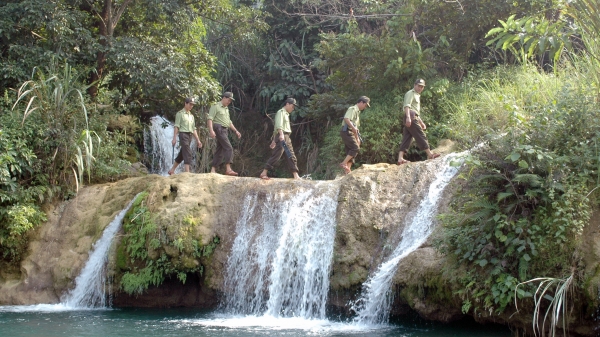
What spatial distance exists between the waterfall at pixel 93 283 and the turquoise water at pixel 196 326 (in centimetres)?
58

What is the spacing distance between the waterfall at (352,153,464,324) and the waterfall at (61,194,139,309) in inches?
167

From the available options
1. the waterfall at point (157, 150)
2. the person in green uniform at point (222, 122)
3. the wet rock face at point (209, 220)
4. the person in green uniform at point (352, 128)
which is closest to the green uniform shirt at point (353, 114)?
the person in green uniform at point (352, 128)

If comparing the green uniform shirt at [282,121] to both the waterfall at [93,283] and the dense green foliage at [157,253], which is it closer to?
the dense green foliage at [157,253]

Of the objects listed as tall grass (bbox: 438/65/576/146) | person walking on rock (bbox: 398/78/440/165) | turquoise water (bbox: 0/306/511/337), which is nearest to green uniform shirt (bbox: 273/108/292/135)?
person walking on rock (bbox: 398/78/440/165)

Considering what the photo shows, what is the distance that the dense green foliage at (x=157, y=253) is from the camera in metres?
10.5

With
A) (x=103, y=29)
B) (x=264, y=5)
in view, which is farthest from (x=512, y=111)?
(x=264, y=5)

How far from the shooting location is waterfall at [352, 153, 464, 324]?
9.02 meters

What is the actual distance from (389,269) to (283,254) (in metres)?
1.95

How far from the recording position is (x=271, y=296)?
33.3 feet

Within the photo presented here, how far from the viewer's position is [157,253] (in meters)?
10.6

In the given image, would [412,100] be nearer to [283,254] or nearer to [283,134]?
[283,134]

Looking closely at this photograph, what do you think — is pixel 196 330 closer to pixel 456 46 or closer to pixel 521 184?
pixel 521 184

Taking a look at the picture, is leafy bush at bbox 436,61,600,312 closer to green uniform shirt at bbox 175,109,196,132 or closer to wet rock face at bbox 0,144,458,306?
wet rock face at bbox 0,144,458,306

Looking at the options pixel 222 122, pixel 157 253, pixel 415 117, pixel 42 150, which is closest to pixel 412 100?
pixel 415 117
